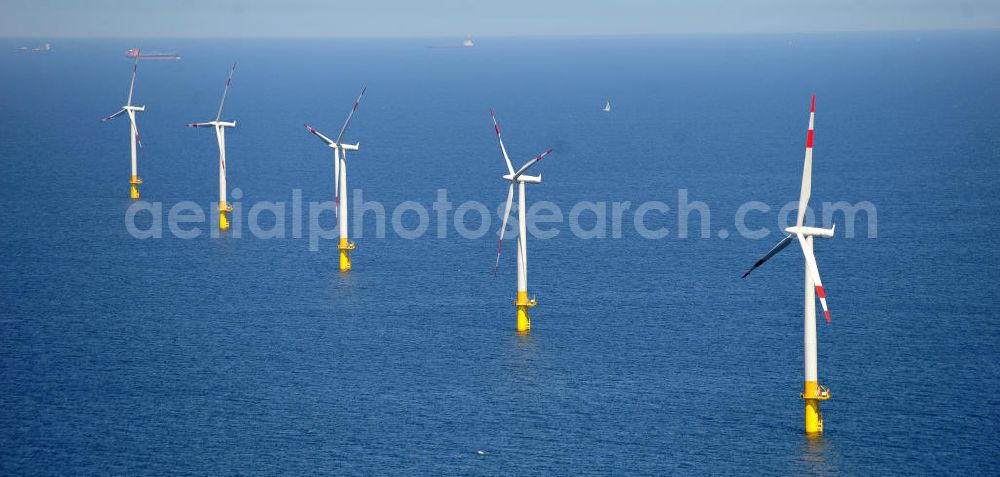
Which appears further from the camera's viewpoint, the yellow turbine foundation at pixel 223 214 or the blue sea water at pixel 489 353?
the yellow turbine foundation at pixel 223 214

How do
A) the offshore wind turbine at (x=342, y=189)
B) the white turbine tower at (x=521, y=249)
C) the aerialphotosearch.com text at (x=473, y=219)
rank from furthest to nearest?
the aerialphotosearch.com text at (x=473, y=219) < the offshore wind turbine at (x=342, y=189) < the white turbine tower at (x=521, y=249)

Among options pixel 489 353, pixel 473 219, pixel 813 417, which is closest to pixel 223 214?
pixel 473 219

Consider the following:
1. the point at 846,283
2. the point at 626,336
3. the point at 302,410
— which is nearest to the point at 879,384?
the point at 626,336

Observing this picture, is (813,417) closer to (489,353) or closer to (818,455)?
(818,455)

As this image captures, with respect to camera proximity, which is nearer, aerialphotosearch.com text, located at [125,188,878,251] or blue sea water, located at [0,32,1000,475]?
blue sea water, located at [0,32,1000,475]

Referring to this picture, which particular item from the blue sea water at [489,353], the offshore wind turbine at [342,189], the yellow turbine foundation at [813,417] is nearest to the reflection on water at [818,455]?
the blue sea water at [489,353]

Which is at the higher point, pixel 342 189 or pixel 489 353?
pixel 342 189

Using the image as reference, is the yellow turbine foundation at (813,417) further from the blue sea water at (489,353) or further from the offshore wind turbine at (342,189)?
the offshore wind turbine at (342,189)

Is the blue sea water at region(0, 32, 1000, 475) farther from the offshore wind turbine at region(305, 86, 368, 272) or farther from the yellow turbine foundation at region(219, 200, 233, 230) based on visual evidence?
the yellow turbine foundation at region(219, 200, 233, 230)

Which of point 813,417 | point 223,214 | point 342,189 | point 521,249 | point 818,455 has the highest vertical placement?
point 342,189

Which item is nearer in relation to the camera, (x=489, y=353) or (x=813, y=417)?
(x=813, y=417)

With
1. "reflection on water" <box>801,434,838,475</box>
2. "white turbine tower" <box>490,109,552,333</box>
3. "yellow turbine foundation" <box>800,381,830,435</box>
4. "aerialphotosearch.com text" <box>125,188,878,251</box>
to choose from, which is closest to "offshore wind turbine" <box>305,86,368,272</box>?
"aerialphotosearch.com text" <box>125,188,878,251</box>
